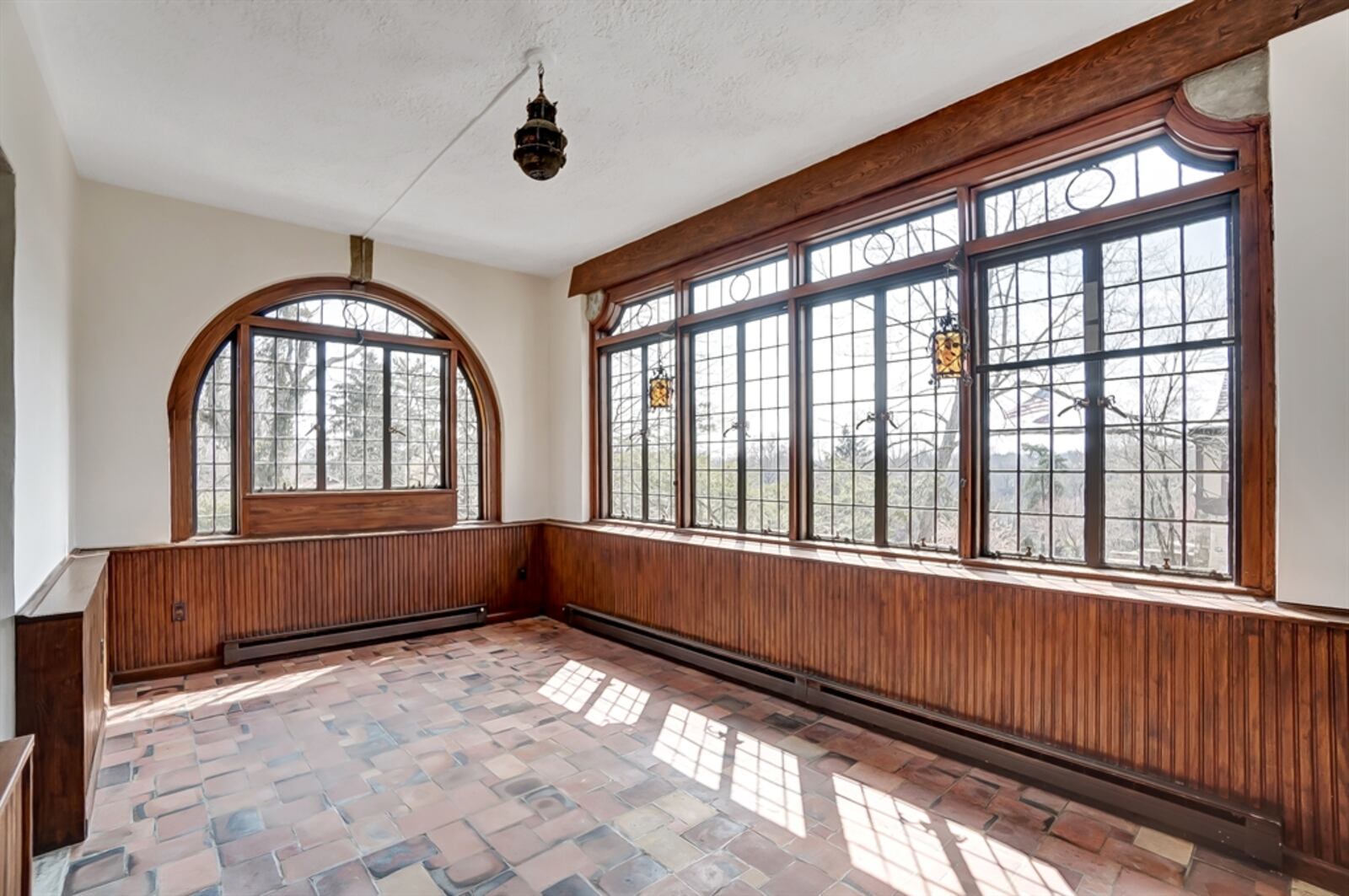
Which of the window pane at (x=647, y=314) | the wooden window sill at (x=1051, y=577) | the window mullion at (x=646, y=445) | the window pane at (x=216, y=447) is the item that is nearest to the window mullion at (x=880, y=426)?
the wooden window sill at (x=1051, y=577)

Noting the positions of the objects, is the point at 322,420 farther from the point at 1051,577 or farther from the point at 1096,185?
the point at 1096,185

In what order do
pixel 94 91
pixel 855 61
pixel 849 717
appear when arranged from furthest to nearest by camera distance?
pixel 849 717 → pixel 94 91 → pixel 855 61

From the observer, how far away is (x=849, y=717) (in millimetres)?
3674

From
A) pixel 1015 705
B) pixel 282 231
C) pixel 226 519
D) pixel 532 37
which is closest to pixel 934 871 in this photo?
pixel 1015 705

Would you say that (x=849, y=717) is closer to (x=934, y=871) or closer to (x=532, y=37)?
(x=934, y=871)

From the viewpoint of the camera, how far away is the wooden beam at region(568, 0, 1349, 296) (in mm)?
2531

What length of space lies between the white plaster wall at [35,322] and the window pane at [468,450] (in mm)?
2726

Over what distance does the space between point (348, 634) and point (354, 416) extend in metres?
1.79

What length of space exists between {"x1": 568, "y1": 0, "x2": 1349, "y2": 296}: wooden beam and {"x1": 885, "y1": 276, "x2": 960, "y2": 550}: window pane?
69cm

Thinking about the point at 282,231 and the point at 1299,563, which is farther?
the point at 282,231

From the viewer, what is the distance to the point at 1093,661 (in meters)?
2.80

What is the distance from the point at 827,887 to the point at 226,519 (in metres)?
4.84

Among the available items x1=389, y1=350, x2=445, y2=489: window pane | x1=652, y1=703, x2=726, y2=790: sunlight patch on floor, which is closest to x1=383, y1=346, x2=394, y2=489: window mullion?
x1=389, y1=350, x2=445, y2=489: window pane

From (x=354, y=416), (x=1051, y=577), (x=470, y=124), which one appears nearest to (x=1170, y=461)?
(x=1051, y=577)
